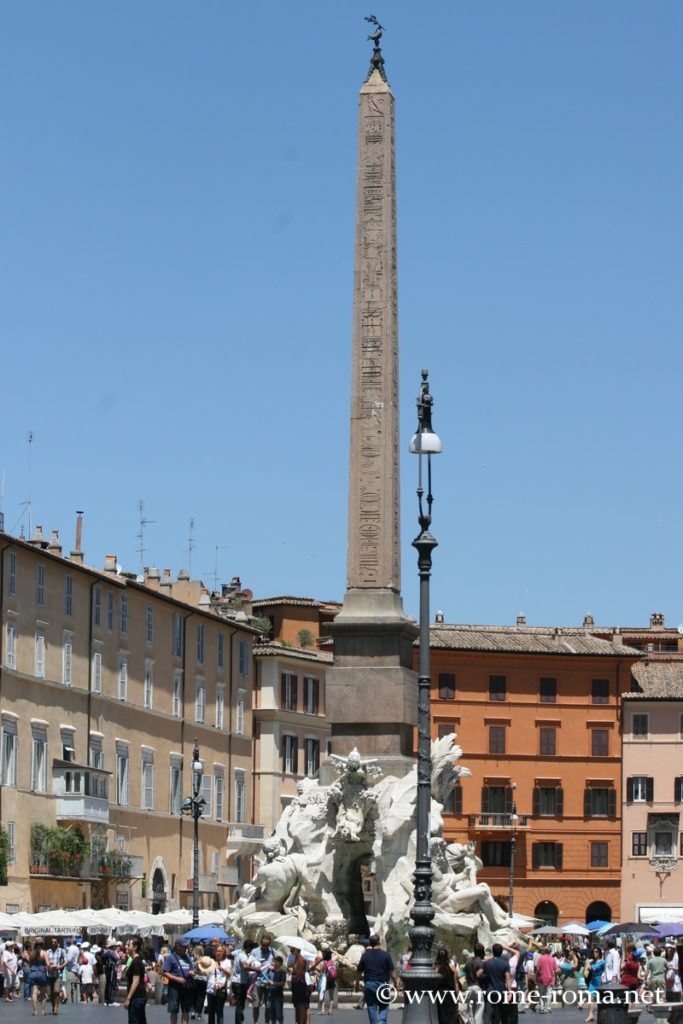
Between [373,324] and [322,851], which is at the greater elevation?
[373,324]

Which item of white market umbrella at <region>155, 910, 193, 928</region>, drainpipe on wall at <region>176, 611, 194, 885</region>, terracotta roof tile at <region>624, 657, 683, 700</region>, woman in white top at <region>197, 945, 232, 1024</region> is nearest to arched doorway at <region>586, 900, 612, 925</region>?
terracotta roof tile at <region>624, 657, 683, 700</region>

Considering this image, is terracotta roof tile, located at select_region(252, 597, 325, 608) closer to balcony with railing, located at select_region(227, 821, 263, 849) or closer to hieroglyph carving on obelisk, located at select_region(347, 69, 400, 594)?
balcony with railing, located at select_region(227, 821, 263, 849)

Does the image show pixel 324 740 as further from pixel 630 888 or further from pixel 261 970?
pixel 261 970

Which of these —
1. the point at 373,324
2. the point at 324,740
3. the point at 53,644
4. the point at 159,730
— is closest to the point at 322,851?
the point at 373,324

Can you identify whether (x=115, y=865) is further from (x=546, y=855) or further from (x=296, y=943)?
(x=296, y=943)

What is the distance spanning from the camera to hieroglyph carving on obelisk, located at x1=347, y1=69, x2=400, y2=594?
30.6m

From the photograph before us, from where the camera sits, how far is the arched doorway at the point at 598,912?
73.5 meters

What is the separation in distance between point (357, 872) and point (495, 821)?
43.0m

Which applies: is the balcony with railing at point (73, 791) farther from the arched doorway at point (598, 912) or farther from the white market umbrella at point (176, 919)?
the arched doorway at point (598, 912)

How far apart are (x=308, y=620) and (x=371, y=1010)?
2063 inches

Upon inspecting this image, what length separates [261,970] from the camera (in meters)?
26.1

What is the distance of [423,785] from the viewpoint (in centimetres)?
2039

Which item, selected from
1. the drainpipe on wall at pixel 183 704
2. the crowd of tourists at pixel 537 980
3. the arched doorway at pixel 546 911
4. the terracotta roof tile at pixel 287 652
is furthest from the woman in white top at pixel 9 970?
the arched doorway at pixel 546 911

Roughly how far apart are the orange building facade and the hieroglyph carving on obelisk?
4226 cm
